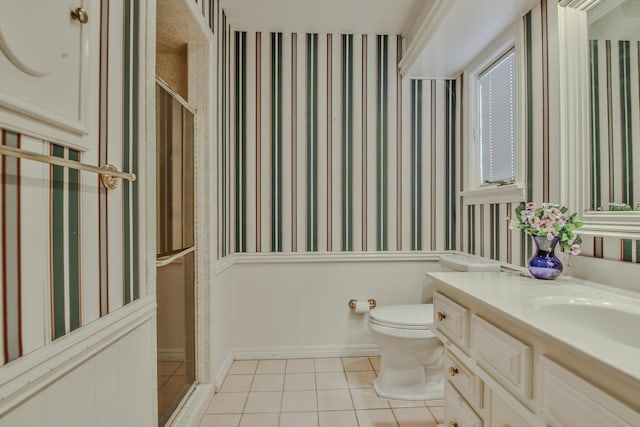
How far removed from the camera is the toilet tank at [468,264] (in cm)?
190

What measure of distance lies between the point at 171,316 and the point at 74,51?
3.93 ft

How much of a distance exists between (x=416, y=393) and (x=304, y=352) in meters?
0.86

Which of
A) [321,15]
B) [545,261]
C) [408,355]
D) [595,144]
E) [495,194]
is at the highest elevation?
[321,15]

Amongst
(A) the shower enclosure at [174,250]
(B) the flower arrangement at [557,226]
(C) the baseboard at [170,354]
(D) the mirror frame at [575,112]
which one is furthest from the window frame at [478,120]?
(C) the baseboard at [170,354]

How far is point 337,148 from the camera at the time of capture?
7.98 feet

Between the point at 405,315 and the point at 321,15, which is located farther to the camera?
the point at 321,15

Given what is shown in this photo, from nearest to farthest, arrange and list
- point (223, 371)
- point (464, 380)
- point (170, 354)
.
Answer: point (464, 380), point (170, 354), point (223, 371)

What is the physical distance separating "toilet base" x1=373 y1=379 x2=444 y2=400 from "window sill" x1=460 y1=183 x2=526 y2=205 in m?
1.15

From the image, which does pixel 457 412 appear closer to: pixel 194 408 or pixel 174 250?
pixel 194 408

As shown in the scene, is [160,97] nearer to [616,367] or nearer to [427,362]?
[616,367]

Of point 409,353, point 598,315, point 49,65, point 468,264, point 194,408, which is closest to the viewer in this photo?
point 49,65

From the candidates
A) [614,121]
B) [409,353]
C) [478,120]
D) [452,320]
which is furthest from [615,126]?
[409,353]

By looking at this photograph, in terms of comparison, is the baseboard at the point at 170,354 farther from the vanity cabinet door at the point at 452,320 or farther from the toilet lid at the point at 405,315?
the vanity cabinet door at the point at 452,320

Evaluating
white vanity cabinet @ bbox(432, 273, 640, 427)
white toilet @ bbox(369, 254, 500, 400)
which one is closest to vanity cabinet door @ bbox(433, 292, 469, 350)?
white vanity cabinet @ bbox(432, 273, 640, 427)
